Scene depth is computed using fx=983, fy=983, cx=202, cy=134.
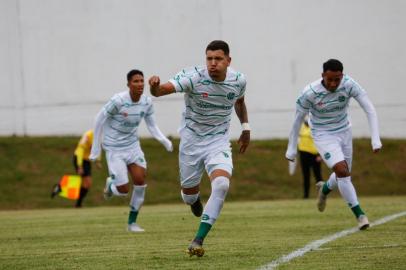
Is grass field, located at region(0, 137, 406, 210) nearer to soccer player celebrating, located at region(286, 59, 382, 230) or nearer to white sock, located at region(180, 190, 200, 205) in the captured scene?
soccer player celebrating, located at region(286, 59, 382, 230)

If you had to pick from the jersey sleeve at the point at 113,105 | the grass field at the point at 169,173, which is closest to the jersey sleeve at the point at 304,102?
the jersey sleeve at the point at 113,105

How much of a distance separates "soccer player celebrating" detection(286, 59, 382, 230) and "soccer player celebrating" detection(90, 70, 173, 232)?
2.58 m

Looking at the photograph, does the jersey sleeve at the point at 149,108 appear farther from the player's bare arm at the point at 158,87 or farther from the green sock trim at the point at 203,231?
the green sock trim at the point at 203,231

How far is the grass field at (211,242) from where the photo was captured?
30.7 ft

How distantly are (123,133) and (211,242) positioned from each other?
4245 mm

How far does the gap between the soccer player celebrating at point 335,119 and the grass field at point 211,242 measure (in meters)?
0.68

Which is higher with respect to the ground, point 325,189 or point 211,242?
point 211,242

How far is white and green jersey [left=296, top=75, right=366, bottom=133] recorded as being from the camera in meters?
13.3

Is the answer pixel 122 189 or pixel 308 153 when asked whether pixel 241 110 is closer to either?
pixel 122 189

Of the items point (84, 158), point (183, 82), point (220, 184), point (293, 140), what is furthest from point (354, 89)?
point (84, 158)

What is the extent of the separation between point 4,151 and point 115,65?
14.9 ft

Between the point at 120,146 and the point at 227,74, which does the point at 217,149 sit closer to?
the point at 227,74

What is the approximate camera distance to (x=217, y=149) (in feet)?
35.0

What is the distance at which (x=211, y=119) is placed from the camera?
35.3 feet
